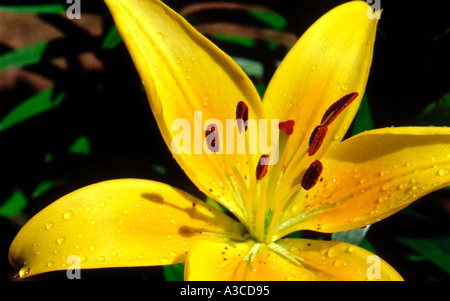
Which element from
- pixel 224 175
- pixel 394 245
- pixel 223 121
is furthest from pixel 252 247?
pixel 394 245

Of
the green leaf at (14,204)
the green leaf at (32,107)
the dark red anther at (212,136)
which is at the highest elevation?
the green leaf at (32,107)

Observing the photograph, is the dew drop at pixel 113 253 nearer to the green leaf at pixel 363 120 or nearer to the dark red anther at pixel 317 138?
the dark red anther at pixel 317 138

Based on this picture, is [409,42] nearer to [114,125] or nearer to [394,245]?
[394,245]

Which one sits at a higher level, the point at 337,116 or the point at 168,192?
the point at 337,116

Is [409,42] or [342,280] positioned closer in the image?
[342,280]

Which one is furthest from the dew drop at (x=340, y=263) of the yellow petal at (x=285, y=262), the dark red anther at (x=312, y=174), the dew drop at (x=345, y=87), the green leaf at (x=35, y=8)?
the green leaf at (x=35, y=8)

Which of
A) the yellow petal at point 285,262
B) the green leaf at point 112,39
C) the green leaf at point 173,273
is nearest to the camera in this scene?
the yellow petal at point 285,262
